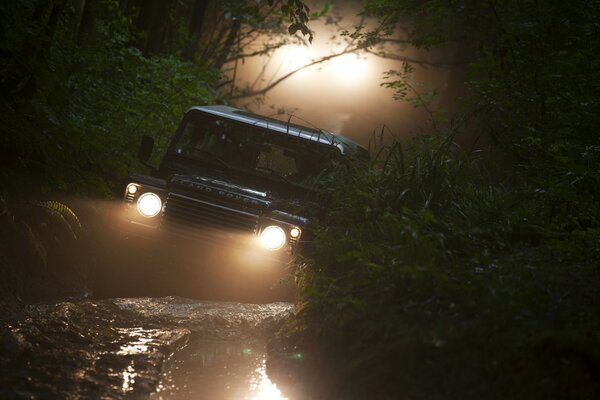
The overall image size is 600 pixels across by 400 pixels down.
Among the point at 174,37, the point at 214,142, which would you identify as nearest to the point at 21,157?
the point at 214,142

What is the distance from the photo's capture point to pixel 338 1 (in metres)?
25.2

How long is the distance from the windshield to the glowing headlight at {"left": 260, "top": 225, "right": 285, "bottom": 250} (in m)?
1.21

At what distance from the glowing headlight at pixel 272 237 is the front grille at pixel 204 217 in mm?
89

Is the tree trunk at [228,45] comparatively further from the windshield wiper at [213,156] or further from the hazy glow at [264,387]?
the hazy glow at [264,387]

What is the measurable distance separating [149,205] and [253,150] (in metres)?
1.47

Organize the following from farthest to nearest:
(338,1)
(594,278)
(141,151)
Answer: (338,1)
(141,151)
(594,278)

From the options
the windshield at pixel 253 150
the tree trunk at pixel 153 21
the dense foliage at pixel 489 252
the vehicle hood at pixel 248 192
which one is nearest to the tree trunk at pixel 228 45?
the tree trunk at pixel 153 21

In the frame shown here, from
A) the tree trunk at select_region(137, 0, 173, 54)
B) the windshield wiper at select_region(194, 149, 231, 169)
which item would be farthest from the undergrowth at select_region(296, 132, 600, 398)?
the tree trunk at select_region(137, 0, 173, 54)

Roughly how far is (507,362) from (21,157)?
4.47 metres

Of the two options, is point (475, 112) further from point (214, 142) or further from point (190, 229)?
point (190, 229)

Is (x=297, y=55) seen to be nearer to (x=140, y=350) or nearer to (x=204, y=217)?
(x=204, y=217)

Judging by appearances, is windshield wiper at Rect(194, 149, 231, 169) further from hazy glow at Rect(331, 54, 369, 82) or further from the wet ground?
hazy glow at Rect(331, 54, 369, 82)

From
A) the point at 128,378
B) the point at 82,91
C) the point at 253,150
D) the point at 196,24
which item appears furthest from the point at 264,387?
the point at 196,24

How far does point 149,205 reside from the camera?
652 centimetres
